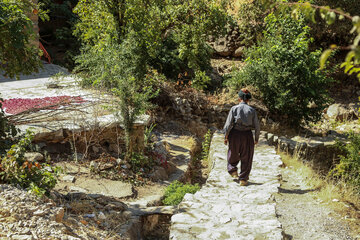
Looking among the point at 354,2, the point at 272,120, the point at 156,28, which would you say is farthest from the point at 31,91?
the point at 354,2

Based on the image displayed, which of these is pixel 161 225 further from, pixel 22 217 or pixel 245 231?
pixel 22 217

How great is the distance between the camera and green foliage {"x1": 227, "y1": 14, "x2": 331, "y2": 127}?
11.6m

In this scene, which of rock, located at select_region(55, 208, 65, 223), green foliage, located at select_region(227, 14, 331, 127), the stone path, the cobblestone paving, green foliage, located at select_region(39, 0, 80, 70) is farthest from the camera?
green foliage, located at select_region(39, 0, 80, 70)

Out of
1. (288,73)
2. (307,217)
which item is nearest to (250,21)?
(288,73)

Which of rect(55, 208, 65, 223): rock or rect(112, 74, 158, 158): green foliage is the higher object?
rect(112, 74, 158, 158): green foliage

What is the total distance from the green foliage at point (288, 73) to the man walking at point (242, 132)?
580 centimetres

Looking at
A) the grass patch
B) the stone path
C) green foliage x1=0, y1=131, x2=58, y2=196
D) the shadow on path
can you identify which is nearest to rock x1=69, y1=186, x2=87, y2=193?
green foliage x1=0, y1=131, x2=58, y2=196

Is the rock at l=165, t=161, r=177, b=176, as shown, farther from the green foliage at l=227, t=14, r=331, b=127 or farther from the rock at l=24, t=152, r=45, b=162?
the green foliage at l=227, t=14, r=331, b=127

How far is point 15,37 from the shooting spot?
527 centimetres

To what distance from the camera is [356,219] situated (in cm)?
574

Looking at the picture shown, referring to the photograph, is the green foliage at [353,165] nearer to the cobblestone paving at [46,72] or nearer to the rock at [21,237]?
the rock at [21,237]

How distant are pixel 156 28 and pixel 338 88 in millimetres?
10195

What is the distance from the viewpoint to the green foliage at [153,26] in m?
11.7

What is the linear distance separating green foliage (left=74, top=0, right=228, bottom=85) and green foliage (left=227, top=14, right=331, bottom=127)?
195cm
